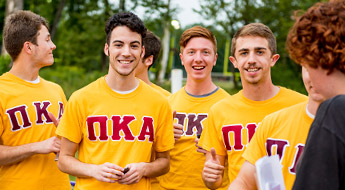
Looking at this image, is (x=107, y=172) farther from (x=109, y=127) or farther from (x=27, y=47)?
(x=27, y=47)

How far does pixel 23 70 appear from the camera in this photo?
4035mm

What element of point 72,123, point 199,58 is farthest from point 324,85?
→ point 199,58

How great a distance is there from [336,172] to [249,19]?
71.0 feet

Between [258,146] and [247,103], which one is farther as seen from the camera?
[247,103]

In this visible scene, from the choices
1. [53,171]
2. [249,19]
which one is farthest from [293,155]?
[249,19]

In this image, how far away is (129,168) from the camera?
3082 mm

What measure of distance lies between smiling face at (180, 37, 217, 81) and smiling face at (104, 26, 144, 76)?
105 centimetres

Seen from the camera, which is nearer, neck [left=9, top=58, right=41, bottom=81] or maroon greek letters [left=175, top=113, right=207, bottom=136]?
neck [left=9, top=58, right=41, bottom=81]

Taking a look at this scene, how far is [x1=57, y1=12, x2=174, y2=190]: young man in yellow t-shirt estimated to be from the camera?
324 cm

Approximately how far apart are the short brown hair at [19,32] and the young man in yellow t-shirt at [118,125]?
44.8 inches

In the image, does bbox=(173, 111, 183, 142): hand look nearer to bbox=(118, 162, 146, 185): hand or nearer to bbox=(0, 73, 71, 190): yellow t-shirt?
bbox=(118, 162, 146, 185): hand

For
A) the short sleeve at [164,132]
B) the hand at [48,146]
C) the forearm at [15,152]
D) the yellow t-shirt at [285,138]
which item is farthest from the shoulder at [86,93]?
the yellow t-shirt at [285,138]

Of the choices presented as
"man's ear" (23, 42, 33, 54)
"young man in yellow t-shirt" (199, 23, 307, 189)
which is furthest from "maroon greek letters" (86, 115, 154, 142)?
"man's ear" (23, 42, 33, 54)

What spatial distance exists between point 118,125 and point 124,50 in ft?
2.28
